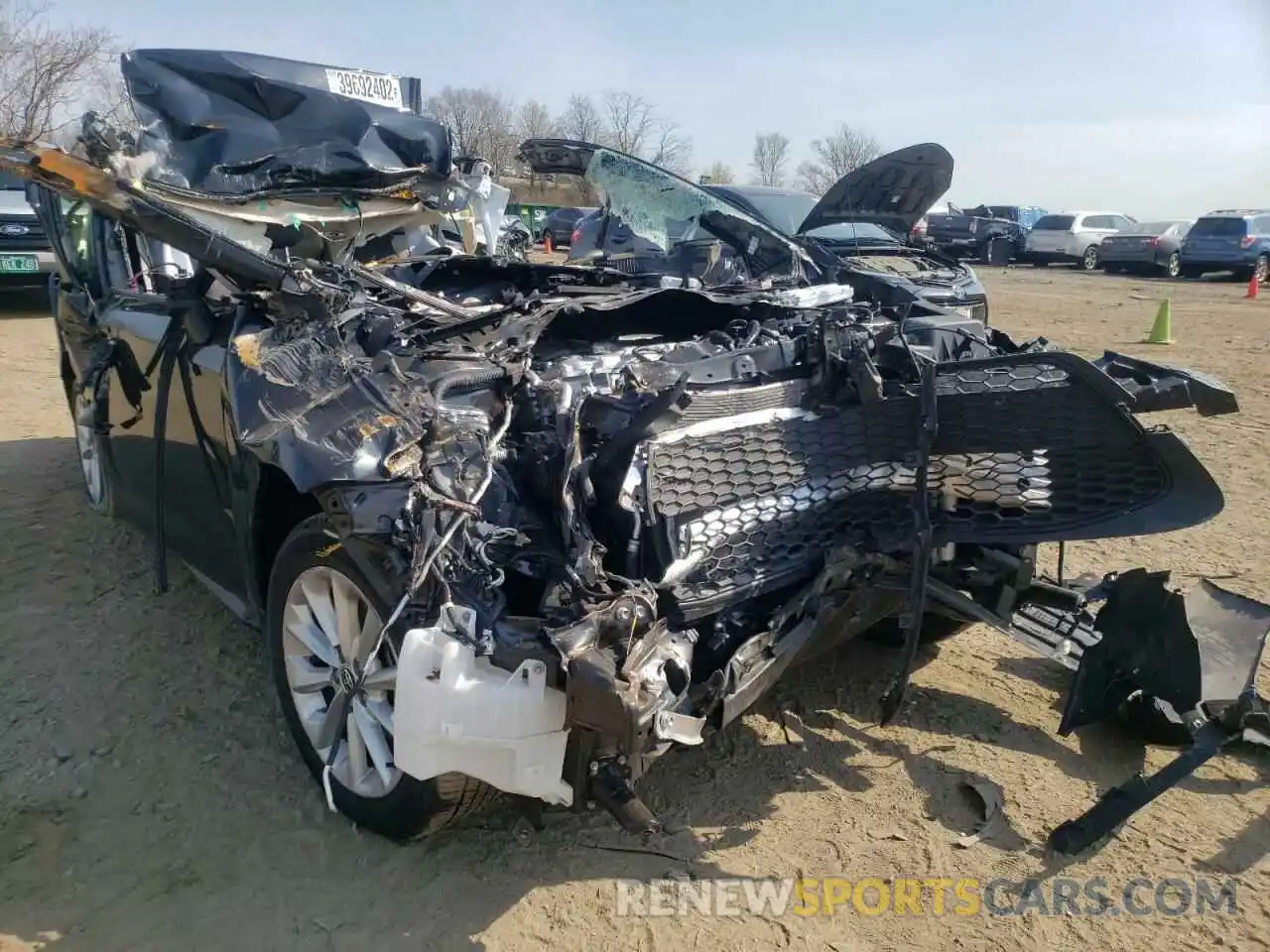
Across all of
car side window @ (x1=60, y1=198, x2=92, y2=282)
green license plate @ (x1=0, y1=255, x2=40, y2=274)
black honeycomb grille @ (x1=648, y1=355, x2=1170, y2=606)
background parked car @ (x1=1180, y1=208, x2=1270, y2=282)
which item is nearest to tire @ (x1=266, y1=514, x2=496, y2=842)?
black honeycomb grille @ (x1=648, y1=355, x2=1170, y2=606)

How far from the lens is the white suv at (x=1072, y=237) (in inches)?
1056

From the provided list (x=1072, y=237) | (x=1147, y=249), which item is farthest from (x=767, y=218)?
(x=1072, y=237)

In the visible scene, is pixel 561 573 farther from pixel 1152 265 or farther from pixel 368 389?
pixel 1152 265

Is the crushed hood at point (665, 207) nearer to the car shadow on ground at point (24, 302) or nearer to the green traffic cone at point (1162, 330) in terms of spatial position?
the green traffic cone at point (1162, 330)

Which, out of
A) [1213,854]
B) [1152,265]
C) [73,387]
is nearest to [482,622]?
[1213,854]

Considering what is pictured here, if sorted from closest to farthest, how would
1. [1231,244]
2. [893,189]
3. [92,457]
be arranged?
1. [893,189]
2. [92,457]
3. [1231,244]

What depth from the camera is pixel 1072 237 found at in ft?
87.9

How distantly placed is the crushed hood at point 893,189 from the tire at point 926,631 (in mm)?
1856

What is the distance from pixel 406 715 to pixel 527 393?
0.98 meters

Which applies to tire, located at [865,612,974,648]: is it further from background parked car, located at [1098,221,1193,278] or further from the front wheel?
background parked car, located at [1098,221,1193,278]

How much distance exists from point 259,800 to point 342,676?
550 mm

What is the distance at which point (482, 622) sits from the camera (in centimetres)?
224

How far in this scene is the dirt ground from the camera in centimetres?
240
